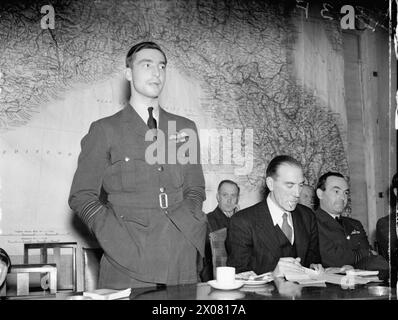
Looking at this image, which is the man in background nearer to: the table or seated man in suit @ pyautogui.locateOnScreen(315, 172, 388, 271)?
seated man in suit @ pyautogui.locateOnScreen(315, 172, 388, 271)

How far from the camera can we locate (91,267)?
3.00m

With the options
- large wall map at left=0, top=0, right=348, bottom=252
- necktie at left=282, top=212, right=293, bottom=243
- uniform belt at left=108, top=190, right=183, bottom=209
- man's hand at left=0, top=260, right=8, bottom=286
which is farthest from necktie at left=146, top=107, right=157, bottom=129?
man's hand at left=0, top=260, right=8, bottom=286

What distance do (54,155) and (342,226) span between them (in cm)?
212

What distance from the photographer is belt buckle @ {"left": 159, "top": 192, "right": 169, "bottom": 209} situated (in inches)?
114

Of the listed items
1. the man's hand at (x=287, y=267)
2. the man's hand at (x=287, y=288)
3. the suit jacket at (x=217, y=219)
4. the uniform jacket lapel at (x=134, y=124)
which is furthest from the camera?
the suit jacket at (x=217, y=219)

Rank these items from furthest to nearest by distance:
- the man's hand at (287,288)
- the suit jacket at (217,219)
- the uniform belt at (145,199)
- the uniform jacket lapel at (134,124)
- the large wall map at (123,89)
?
1. the suit jacket at (217,219)
2. the large wall map at (123,89)
3. the uniform jacket lapel at (134,124)
4. the uniform belt at (145,199)
5. the man's hand at (287,288)

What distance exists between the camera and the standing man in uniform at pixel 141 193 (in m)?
2.73

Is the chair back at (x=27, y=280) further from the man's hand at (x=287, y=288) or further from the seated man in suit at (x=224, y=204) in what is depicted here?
the seated man in suit at (x=224, y=204)

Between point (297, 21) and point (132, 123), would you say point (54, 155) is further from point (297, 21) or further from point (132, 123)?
point (297, 21)

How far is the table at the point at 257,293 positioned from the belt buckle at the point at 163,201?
0.85 metres

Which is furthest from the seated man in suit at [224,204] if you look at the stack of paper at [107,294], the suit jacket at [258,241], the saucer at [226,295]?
the stack of paper at [107,294]

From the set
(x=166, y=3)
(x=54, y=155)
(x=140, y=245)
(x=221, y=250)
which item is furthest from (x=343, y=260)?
(x=166, y=3)

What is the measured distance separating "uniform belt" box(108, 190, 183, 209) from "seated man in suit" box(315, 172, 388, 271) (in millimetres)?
1110
